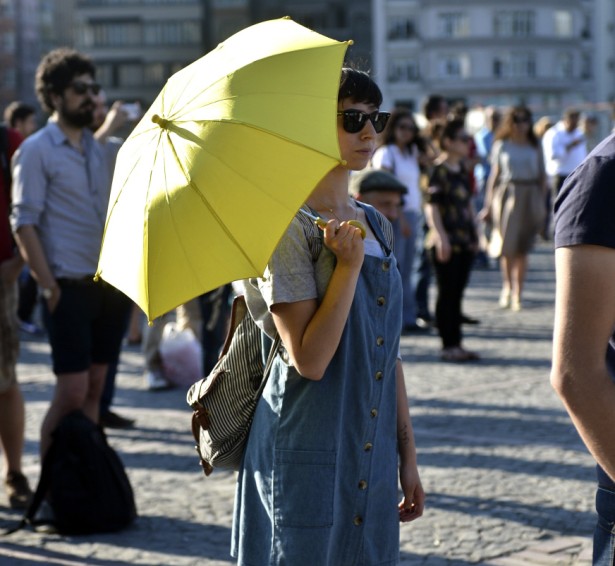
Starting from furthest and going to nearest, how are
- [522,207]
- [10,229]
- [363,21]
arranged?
1. [363,21]
2. [522,207]
3. [10,229]

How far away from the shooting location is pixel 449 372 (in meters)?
9.38

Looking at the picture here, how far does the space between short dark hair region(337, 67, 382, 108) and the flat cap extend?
5345mm

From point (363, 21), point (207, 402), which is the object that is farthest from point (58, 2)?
point (207, 402)

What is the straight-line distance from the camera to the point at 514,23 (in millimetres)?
107250

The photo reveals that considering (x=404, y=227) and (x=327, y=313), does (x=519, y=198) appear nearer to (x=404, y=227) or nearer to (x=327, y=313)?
(x=404, y=227)

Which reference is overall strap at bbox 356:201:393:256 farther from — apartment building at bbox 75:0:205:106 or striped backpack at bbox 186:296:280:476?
apartment building at bbox 75:0:205:106

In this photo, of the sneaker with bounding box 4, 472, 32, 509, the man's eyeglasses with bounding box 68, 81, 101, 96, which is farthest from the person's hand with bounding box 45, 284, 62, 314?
the man's eyeglasses with bounding box 68, 81, 101, 96

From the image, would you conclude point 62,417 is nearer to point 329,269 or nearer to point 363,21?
point 329,269

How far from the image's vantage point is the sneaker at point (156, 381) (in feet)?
29.5

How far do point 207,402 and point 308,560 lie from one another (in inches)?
19.7

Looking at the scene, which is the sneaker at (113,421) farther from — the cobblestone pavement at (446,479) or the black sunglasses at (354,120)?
the black sunglasses at (354,120)

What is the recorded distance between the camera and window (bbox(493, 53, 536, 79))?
348ft

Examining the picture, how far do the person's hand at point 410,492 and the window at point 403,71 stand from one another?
104501 millimetres

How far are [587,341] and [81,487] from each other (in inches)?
142
